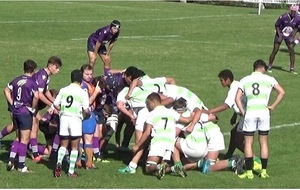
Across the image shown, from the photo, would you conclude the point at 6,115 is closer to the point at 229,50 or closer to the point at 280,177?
the point at 280,177

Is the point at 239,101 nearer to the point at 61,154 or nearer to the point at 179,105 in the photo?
the point at 179,105

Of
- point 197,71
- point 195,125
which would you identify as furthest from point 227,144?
point 197,71

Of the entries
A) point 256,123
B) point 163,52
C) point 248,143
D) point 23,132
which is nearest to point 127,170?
point 23,132

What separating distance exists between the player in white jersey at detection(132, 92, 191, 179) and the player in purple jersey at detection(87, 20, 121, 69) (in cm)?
960

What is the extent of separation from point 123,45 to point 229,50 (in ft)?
12.8

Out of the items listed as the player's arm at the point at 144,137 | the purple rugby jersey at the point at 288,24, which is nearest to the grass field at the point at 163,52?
the player's arm at the point at 144,137

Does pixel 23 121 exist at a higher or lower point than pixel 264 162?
higher

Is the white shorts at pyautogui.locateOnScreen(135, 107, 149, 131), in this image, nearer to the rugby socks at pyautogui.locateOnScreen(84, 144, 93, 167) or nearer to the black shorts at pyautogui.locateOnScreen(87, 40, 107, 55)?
the rugby socks at pyautogui.locateOnScreen(84, 144, 93, 167)

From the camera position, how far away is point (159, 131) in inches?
502

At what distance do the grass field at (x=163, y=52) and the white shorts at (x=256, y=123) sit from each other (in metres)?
0.78

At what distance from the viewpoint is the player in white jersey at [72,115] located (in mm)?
12414

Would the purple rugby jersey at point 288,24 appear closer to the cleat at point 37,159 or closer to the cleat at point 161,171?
the cleat at point 37,159

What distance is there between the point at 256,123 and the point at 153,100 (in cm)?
165

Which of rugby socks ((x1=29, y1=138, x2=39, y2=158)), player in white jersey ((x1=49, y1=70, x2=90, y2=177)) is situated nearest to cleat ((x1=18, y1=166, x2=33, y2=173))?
player in white jersey ((x1=49, y1=70, x2=90, y2=177))
